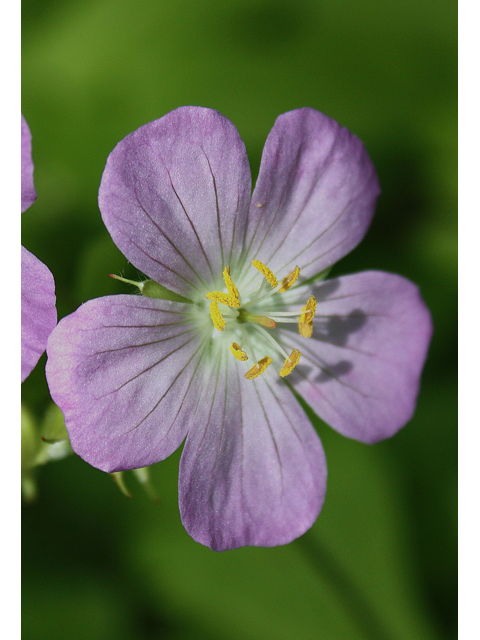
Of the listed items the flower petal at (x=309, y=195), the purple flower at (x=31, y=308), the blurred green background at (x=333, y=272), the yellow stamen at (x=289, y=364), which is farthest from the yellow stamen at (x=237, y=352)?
the blurred green background at (x=333, y=272)

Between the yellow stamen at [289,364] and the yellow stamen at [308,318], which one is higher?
the yellow stamen at [308,318]

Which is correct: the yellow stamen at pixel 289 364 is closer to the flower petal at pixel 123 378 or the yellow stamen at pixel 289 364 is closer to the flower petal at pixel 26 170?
the flower petal at pixel 123 378

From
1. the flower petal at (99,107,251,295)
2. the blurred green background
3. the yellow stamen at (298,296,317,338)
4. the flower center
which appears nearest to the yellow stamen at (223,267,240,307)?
the flower center

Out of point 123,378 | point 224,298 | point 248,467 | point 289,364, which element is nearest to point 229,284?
point 224,298

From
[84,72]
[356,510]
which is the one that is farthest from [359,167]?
[356,510]

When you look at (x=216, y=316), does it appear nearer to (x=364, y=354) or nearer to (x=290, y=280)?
(x=290, y=280)

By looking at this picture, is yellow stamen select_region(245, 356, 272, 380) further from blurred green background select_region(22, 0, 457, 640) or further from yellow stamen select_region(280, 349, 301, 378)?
blurred green background select_region(22, 0, 457, 640)
